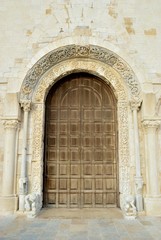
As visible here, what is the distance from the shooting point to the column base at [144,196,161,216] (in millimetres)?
5086

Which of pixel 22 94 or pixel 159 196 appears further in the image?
pixel 22 94

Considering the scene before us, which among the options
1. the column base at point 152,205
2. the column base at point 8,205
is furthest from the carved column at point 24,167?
the column base at point 152,205

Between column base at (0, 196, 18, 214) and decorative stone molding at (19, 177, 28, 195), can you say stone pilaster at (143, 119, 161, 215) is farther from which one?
column base at (0, 196, 18, 214)

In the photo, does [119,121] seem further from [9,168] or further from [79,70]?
[9,168]

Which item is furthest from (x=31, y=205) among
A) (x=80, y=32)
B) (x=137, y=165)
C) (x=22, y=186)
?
(x=80, y=32)

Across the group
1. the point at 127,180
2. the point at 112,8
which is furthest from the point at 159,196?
the point at 112,8

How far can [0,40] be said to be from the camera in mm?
5977

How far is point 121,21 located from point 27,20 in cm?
250

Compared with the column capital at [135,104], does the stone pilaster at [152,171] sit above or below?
below

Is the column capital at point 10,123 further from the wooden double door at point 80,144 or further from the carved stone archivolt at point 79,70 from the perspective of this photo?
the wooden double door at point 80,144

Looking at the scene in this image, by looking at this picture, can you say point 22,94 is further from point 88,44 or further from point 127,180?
point 127,180

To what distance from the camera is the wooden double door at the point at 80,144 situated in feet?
19.2

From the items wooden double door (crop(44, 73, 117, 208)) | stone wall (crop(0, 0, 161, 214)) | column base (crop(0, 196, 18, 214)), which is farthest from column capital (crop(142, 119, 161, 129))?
column base (crop(0, 196, 18, 214))

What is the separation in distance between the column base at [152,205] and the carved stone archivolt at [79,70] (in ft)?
1.67
